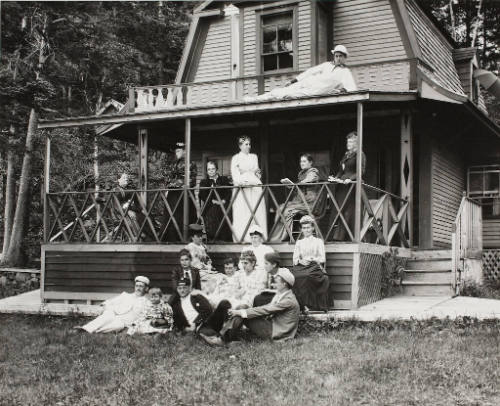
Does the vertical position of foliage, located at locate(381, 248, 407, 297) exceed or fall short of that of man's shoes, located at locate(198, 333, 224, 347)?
it exceeds it

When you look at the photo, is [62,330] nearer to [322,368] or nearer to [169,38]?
[322,368]

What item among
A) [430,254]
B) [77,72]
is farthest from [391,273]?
[77,72]

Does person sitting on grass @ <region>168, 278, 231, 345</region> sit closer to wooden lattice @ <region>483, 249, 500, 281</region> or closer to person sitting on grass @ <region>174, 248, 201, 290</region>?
person sitting on grass @ <region>174, 248, 201, 290</region>

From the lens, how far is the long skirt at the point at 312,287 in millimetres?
11370

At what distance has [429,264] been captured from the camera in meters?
14.1

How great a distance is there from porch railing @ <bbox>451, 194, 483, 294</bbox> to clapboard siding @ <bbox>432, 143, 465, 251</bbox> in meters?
1.03

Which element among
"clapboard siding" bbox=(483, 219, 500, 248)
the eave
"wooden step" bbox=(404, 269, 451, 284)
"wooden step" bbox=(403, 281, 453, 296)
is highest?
the eave

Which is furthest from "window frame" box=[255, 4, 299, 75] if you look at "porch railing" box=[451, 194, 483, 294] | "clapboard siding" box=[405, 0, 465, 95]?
"porch railing" box=[451, 194, 483, 294]

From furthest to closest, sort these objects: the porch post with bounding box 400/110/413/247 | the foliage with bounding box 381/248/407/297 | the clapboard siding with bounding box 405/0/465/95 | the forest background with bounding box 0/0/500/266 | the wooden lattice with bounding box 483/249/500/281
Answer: the forest background with bounding box 0/0/500/266 < the wooden lattice with bounding box 483/249/500/281 < the clapboard siding with bounding box 405/0/465/95 < the porch post with bounding box 400/110/413/247 < the foliage with bounding box 381/248/407/297

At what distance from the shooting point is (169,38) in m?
28.0

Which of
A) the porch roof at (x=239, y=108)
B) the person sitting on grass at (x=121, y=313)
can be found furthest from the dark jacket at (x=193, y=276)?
the porch roof at (x=239, y=108)

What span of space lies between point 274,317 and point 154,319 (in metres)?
1.92

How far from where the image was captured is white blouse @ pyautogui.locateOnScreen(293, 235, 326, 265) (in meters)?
11.6

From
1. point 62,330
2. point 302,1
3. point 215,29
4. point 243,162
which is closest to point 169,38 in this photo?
point 215,29
